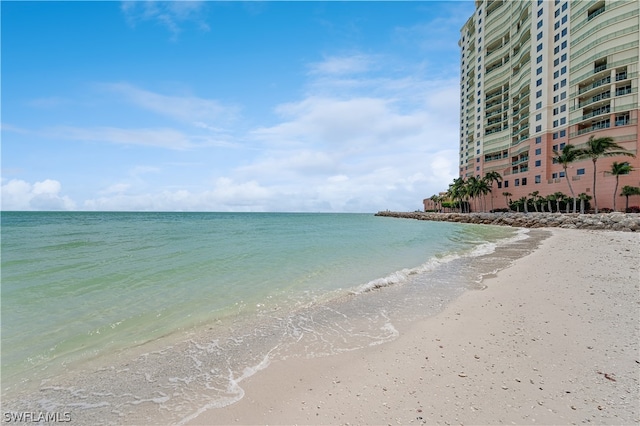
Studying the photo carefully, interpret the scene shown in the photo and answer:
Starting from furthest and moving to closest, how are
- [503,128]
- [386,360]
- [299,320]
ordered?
[503,128], [299,320], [386,360]

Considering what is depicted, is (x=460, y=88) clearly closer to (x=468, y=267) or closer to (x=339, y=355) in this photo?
(x=468, y=267)

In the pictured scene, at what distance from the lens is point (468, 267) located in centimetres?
1374

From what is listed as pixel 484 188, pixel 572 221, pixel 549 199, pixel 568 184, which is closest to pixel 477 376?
pixel 572 221

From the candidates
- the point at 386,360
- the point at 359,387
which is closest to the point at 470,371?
the point at 386,360

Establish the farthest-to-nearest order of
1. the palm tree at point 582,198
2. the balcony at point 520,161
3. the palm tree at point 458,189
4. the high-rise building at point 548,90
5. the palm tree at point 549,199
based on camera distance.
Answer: the palm tree at point 458,189 < the balcony at point 520,161 < the palm tree at point 549,199 < the palm tree at point 582,198 < the high-rise building at point 548,90

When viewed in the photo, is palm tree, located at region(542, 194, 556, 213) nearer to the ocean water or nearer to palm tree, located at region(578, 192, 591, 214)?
palm tree, located at region(578, 192, 591, 214)

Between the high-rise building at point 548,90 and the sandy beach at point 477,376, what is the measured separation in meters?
57.4

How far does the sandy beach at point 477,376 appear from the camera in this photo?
370cm

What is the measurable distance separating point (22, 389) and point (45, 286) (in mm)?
8005

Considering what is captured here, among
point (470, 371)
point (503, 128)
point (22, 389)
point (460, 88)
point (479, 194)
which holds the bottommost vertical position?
point (22, 389)

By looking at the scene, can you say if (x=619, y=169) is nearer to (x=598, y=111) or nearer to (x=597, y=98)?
(x=598, y=111)

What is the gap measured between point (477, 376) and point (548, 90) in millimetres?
74550

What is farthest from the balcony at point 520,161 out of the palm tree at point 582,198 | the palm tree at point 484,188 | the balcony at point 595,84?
the palm tree at point 582,198

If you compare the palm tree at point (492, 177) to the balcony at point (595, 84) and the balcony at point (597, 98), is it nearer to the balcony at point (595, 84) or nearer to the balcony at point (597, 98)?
the balcony at point (597, 98)
